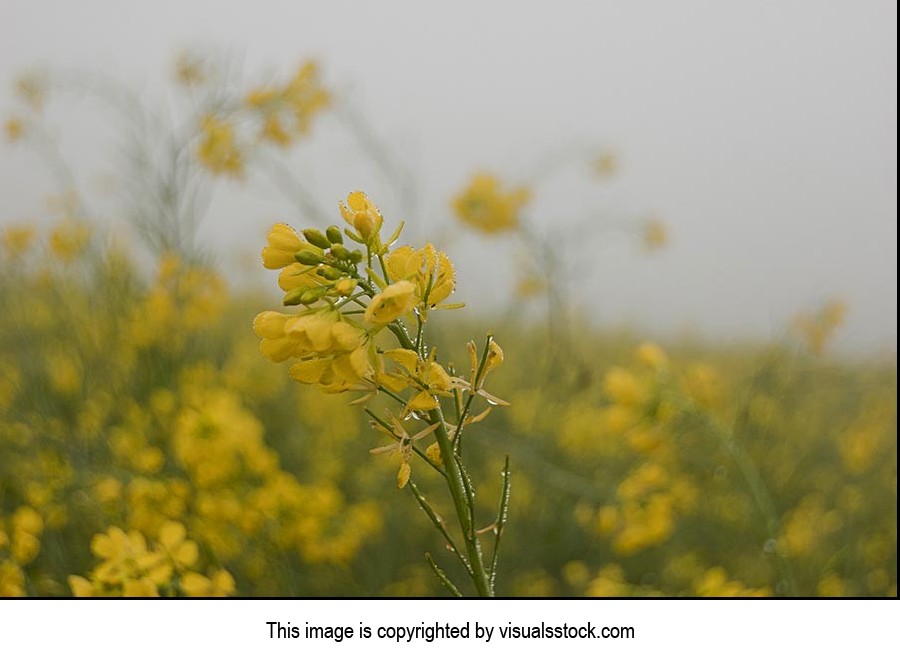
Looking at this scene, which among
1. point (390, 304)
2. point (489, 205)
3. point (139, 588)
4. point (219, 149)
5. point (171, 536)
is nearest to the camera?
point (390, 304)

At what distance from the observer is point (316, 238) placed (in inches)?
28.1

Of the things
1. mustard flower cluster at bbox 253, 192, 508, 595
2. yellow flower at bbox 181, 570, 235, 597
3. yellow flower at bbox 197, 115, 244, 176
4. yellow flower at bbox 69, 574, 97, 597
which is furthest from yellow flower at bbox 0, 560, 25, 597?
yellow flower at bbox 197, 115, 244, 176

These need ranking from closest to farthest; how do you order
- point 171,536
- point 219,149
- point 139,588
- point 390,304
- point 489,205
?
point 390,304
point 139,588
point 171,536
point 219,149
point 489,205

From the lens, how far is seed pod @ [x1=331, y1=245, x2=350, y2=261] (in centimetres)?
72

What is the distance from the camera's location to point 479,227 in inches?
113

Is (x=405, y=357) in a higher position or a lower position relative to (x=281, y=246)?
lower

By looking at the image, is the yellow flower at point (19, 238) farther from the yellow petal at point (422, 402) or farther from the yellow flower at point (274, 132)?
the yellow petal at point (422, 402)

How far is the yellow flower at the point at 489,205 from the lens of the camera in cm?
283

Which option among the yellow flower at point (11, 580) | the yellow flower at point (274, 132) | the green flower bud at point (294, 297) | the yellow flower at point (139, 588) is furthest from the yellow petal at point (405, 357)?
the yellow flower at point (274, 132)

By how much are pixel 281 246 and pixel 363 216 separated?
0.31 ft

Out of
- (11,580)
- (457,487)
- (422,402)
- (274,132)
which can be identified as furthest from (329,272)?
(274,132)

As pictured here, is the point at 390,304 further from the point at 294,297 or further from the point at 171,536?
the point at 171,536

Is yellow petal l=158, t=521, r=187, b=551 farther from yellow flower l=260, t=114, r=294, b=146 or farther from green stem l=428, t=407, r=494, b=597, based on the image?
yellow flower l=260, t=114, r=294, b=146
